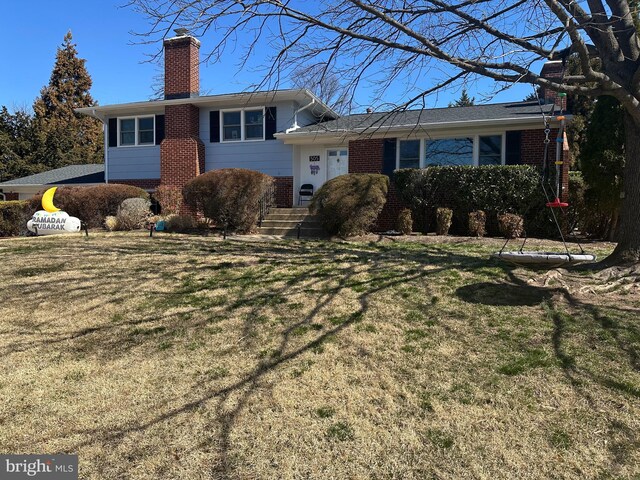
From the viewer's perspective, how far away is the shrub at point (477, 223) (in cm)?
1142

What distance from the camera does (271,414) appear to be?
3408 millimetres

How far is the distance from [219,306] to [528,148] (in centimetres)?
1073

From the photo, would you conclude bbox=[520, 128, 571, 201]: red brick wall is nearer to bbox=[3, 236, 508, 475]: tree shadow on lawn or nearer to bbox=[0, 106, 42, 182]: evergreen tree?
bbox=[3, 236, 508, 475]: tree shadow on lawn

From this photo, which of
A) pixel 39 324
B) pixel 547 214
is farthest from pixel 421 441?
pixel 547 214

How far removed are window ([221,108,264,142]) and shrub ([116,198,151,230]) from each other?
4522mm

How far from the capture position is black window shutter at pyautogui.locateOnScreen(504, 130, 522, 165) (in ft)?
42.5

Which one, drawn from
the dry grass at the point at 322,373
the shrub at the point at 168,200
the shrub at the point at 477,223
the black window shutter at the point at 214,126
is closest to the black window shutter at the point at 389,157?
the shrub at the point at 477,223

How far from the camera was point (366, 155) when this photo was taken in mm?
14617

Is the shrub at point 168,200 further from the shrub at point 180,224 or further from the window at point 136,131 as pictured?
the window at point 136,131

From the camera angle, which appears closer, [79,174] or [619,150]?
[619,150]

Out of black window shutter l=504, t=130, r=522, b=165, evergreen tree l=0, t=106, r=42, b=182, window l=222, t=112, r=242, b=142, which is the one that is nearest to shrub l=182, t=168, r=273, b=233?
window l=222, t=112, r=242, b=142

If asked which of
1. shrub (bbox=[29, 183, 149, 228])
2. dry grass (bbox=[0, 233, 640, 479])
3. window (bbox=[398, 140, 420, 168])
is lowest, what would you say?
dry grass (bbox=[0, 233, 640, 479])

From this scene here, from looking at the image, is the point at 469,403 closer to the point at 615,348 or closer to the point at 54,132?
the point at 615,348

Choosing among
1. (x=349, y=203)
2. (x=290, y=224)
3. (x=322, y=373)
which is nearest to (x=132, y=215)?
(x=290, y=224)
